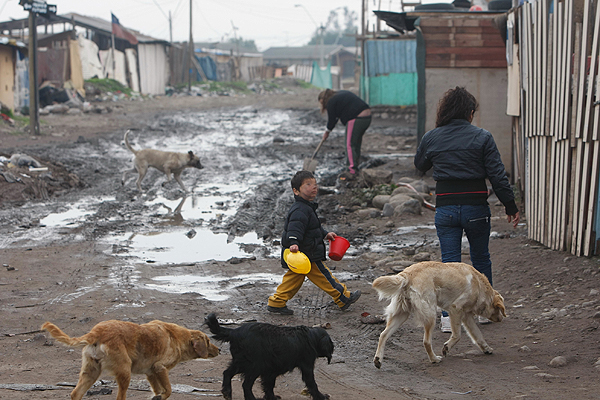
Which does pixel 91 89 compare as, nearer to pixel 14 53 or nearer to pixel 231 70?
pixel 14 53

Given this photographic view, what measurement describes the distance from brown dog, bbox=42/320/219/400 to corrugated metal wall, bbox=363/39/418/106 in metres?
21.1

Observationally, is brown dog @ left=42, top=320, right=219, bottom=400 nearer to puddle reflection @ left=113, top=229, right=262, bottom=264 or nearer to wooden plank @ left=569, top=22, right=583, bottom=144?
puddle reflection @ left=113, top=229, right=262, bottom=264


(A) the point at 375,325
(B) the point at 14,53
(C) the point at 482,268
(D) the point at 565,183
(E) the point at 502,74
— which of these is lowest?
(A) the point at 375,325

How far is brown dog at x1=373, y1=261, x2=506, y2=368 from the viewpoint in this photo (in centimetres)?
421

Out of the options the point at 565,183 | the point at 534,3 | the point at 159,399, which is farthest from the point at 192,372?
the point at 534,3

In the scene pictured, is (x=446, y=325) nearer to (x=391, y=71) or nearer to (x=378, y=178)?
(x=378, y=178)

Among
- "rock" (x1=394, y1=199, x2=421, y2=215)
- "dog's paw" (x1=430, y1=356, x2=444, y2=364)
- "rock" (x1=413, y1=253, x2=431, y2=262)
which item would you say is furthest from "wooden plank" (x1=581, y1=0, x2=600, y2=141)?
"rock" (x1=394, y1=199, x2=421, y2=215)

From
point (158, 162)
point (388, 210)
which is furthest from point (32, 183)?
point (388, 210)

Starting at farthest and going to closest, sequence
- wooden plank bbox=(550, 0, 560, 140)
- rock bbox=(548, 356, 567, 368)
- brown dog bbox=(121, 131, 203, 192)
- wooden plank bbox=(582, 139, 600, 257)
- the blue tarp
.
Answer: the blue tarp, brown dog bbox=(121, 131, 203, 192), wooden plank bbox=(550, 0, 560, 140), wooden plank bbox=(582, 139, 600, 257), rock bbox=(548, 356, 567, 368)

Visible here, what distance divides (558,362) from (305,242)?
2.30 meters

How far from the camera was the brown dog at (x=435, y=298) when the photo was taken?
4.21 meters

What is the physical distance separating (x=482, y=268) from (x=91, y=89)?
31.0 meters

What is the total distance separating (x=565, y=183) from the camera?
21.1 ft

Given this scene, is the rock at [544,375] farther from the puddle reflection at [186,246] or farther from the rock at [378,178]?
the rock at [378,178]
